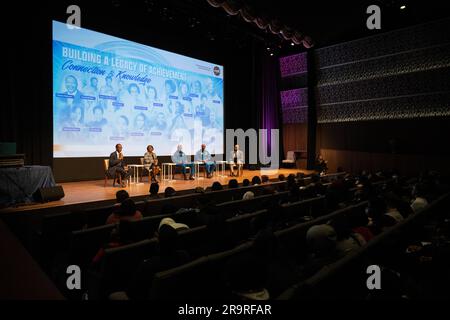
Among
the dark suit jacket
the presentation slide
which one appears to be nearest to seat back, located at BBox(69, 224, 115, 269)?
the dark suit jacket

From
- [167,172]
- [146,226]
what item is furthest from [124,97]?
[146,226]

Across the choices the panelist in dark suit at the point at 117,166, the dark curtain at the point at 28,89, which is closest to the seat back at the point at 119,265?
the panelist in dark suit at the point at 117,166

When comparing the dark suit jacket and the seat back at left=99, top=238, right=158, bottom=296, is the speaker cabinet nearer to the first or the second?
the dark suit jacket

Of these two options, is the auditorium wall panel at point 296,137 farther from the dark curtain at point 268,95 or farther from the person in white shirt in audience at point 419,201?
the person in white shirt in audience at point 419,201

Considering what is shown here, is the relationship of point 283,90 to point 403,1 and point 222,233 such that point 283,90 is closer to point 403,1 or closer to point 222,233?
point 403,1

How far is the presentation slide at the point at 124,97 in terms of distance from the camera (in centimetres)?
673

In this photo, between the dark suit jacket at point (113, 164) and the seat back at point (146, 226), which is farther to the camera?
the dark suit jacket at point (113, 164)

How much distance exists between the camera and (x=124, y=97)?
756cm

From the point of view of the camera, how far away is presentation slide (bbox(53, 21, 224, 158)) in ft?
22.1

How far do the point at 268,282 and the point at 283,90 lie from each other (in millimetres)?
11496

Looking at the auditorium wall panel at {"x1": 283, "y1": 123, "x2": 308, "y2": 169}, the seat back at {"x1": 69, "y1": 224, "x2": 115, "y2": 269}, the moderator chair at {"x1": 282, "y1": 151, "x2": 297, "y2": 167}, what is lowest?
the seat back at {"x1": 69, "y1": 224, "x2": 115, "y2": 269}

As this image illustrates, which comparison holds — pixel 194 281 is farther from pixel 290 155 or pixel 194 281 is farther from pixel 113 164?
pixel 290 155

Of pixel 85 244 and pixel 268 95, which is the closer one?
pixel 85 244
